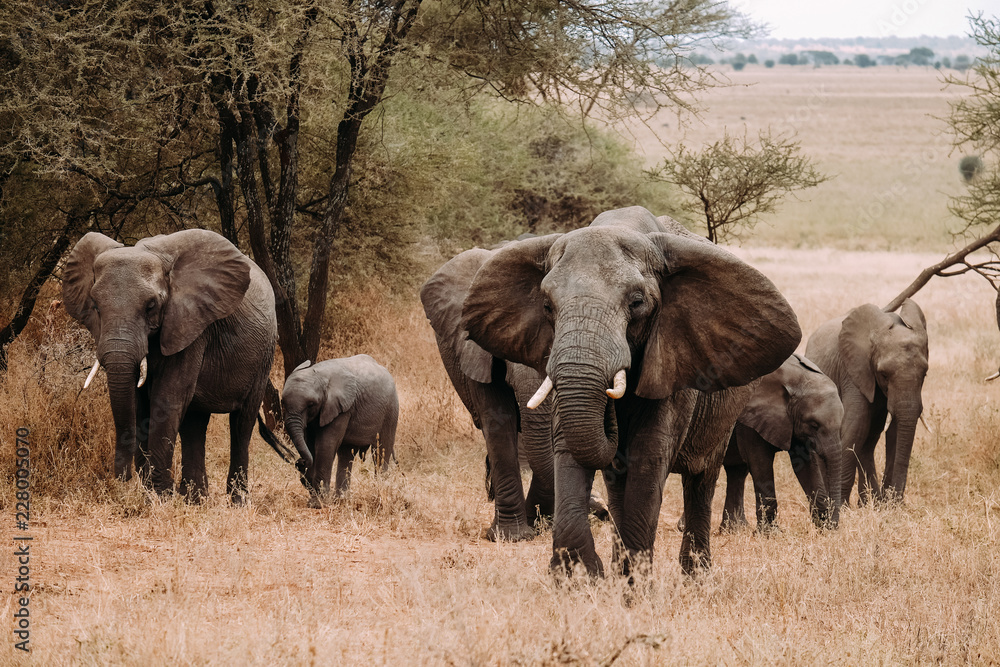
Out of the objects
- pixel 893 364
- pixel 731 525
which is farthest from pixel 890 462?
pixel 731 525

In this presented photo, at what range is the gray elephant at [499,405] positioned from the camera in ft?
21.6

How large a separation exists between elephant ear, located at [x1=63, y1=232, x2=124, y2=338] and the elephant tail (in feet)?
6.51

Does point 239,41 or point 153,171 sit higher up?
point 239,41

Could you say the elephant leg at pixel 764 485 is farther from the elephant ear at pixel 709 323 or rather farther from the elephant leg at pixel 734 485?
the elephant ear at pixel 709 323

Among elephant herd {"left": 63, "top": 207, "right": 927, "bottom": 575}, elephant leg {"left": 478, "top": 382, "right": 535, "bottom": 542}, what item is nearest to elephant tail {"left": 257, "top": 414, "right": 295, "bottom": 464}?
elephant herd {"left": 63, "top": 207, "right": 927, "bottom": 575}

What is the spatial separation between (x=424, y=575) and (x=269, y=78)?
6235 millimetres

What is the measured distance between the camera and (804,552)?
248 inches

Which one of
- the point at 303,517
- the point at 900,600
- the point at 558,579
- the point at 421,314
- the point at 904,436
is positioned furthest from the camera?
the point at 421,314

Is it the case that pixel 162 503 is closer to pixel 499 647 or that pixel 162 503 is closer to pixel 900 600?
pixel 499 647

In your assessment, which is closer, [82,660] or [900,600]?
[82,660]

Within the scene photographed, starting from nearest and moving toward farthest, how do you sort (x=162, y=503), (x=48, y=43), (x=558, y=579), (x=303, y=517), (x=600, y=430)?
(x=600, y=430) → (x=558, y=579) → (x=162, y=503) → (x=303, y=517) → (x=48, y=43)

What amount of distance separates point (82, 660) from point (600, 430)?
213 centimetres

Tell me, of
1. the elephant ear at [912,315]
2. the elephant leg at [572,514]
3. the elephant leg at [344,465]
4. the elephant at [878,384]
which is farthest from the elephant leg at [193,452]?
the elephant ear at [912,315]

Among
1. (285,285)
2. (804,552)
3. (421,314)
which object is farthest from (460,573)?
(421,314)
